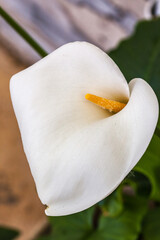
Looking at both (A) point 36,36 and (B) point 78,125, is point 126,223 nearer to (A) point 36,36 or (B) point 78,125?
(B) point 78,125

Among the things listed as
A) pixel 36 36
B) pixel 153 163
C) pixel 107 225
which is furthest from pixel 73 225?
pixel 36 36

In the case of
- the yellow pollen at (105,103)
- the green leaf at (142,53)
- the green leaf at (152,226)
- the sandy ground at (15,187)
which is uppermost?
the yellow pollen at (105,103)

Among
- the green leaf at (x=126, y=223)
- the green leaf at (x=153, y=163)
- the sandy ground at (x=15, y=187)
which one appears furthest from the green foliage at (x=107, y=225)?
the sandy ground at (x=15, y=187)

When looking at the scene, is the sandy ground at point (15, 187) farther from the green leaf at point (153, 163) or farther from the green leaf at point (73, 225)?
the green leaf at point (153, 163)

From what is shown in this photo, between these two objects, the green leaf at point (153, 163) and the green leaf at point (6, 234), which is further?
the green leaf at point (6, 234)

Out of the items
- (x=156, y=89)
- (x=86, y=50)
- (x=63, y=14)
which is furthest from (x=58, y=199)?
(x=63, y=14)

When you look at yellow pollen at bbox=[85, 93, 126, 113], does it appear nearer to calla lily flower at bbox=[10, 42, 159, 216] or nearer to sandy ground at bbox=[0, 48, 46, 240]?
calla lily flower at bbox=[10, 42, 159, 216]

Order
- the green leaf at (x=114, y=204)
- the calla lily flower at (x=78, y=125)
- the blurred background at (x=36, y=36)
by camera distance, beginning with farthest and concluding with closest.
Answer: the blurred background at (x=36, y=36) → the green leaf at (x=114, y=204) → the calla lily flower at (x=78, y=125)

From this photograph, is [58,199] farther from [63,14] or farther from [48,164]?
[63,14]
